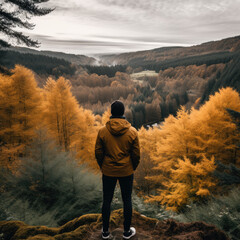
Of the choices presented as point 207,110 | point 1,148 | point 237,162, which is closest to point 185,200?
point 237,162

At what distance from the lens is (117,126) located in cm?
305

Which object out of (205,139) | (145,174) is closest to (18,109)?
(145,174)

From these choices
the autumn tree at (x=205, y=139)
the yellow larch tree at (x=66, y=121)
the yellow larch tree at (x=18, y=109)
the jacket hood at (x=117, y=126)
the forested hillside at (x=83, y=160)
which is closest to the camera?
the jacket hood at (x=117, y=126)

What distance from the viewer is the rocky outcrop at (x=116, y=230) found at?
329 centimetres

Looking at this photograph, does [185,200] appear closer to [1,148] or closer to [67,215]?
[67,215]

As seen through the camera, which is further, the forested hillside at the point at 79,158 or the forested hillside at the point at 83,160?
the forested hillside at the point at 79,158

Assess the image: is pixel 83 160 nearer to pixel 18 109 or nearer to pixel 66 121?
pixel 66 121

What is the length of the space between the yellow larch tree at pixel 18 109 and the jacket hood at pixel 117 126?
38.2 ft

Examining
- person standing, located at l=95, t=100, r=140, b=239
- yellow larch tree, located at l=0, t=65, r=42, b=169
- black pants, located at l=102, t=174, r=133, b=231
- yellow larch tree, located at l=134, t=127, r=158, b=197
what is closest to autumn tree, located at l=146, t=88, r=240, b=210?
yellow larch tree, located at l=134, t=127, r=158, b=197

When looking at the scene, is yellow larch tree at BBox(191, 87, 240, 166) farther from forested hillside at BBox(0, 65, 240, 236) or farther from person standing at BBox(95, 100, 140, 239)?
person standing at BBox(95, 100, 140, 239)

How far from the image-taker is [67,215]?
6.86 meters

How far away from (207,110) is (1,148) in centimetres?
1590

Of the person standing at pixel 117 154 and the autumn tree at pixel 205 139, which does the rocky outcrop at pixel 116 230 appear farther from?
the autumn tree at pixel 205 139

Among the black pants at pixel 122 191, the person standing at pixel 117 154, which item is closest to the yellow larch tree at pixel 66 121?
the black pants at pixel 122 191
